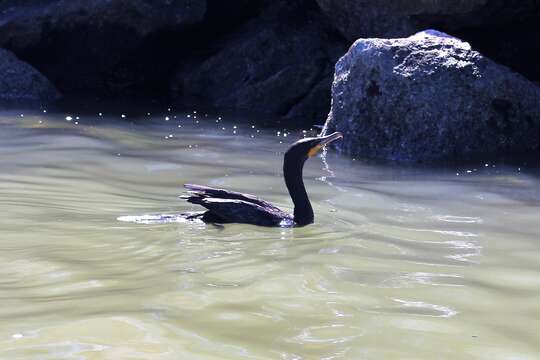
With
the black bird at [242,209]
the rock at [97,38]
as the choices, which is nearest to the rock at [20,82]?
the rock at [97,38]

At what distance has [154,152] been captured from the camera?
11.3 metres

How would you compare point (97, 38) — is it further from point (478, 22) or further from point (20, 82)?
point (478, 22)

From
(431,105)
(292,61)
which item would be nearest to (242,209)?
(431,105)

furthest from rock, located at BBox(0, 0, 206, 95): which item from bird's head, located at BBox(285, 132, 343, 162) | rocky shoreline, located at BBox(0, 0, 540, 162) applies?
bird's head, located at BBox(285, 132, 343, 162)

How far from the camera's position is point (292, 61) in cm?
1526

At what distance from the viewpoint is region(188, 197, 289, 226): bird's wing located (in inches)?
289

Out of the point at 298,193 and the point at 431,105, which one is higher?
the point at 431,105

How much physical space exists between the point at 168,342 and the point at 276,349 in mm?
480

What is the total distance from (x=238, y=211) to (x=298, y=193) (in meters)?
0.60

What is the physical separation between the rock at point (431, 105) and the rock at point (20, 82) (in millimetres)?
6557

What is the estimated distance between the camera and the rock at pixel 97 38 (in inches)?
641

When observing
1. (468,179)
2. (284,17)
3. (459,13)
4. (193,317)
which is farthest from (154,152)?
(193,317)

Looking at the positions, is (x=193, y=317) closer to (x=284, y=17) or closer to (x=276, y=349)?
(x=276, y=349)

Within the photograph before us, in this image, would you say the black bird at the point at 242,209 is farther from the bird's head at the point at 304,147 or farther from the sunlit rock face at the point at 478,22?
the sunlit rock face at the point at 478,22
